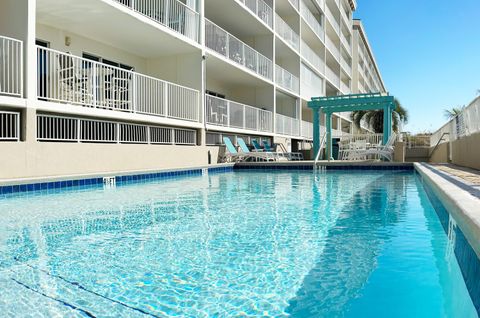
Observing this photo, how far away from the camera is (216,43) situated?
1507 cm

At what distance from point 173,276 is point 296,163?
471 inches

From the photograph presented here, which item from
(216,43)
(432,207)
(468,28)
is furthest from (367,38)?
(432,207)

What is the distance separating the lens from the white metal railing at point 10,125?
7.58m

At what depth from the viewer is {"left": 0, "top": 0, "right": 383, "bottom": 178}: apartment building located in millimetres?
7844

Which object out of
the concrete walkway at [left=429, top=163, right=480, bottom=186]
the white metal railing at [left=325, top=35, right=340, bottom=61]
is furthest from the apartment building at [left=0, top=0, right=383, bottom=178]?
the white metal railing at [left=325, top=35, right=340, bottom=61]

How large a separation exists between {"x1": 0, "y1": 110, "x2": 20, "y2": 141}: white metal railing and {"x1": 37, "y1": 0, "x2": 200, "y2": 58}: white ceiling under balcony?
3172 millimetres

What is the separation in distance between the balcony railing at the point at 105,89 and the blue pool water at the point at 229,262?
3.93m

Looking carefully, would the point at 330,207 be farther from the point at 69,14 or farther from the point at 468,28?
the point at 468,28

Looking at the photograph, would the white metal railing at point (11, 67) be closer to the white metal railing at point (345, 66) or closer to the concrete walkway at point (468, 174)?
the concrete walkway at point (468, 174)

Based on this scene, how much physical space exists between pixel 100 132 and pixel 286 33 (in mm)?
14459

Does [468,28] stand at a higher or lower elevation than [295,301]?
higher

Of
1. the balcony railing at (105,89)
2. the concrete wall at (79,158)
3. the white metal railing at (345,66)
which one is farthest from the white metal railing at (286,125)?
the white metal railing at (345,66)

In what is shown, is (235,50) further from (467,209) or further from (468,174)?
(467,209)

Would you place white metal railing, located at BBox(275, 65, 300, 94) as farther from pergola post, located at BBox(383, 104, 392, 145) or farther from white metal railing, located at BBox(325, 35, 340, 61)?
white metal railing, located at BBox(325, 35, 340, 61)
